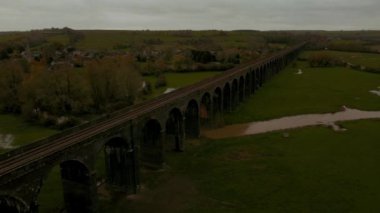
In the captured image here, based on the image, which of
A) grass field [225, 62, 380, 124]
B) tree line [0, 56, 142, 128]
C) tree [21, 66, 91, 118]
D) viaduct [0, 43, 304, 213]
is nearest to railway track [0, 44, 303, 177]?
viaduct [0, 43, 304, 213]

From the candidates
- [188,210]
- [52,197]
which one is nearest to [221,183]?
[188,210]

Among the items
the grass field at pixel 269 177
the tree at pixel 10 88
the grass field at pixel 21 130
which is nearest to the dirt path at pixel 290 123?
the grass field at pixel 269 177

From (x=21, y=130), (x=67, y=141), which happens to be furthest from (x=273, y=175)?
(x=21, y=130)

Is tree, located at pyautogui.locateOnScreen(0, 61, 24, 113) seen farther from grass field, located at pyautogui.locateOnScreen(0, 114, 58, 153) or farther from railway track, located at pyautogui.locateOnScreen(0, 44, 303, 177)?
railway track, located at pyautogui.locateOnScreen(0, 44, 303, 177)

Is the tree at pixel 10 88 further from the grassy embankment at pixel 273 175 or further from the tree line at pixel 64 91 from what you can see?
the grassy embankment at pixel 273 175

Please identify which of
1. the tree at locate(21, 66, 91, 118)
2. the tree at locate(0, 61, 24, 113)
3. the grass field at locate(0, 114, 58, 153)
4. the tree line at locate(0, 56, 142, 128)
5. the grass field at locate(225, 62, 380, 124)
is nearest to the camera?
the grass field at locate(0, 114, 58, 153)
